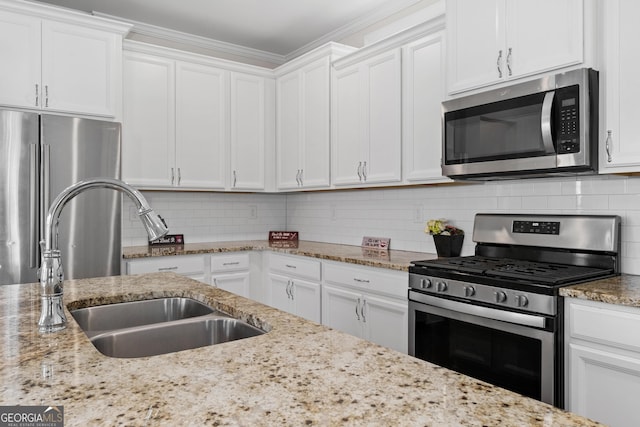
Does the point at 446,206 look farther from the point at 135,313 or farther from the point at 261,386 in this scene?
the point at 261,386

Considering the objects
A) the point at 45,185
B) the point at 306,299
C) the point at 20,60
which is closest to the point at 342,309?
the point at 306,299

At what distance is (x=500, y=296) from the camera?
197 centimetres

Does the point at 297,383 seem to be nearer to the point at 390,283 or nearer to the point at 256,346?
the point at 256,346

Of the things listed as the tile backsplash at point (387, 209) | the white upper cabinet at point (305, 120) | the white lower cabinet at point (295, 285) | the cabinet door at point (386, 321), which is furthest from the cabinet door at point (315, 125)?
the cabinet door at point (386, 321)

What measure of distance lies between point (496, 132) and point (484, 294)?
876 mm

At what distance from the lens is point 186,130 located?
12.5 feet

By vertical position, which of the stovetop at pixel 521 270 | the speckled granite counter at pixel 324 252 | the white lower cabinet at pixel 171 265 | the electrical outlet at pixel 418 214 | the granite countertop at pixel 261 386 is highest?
the electrical outlet at pixel 418 214

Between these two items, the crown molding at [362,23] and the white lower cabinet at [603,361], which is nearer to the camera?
the white lower cabinet at [603,361]

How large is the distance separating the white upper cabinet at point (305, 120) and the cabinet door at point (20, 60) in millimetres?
1939

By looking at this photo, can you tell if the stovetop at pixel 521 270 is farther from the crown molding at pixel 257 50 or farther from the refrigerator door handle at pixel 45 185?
the refrigerator door handle at pixel 45 185

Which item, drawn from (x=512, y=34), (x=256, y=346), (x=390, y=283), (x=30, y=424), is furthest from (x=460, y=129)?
(x=30, y=424)

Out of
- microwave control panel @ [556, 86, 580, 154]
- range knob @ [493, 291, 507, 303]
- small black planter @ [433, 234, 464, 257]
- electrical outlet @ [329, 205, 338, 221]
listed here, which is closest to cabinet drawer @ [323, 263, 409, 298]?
small black planter @ [433, 234, 464, 257]

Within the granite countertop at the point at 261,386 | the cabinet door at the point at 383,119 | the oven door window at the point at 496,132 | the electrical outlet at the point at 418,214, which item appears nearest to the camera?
the granite countertop at the point at 261,386

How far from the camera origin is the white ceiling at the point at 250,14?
353cm
